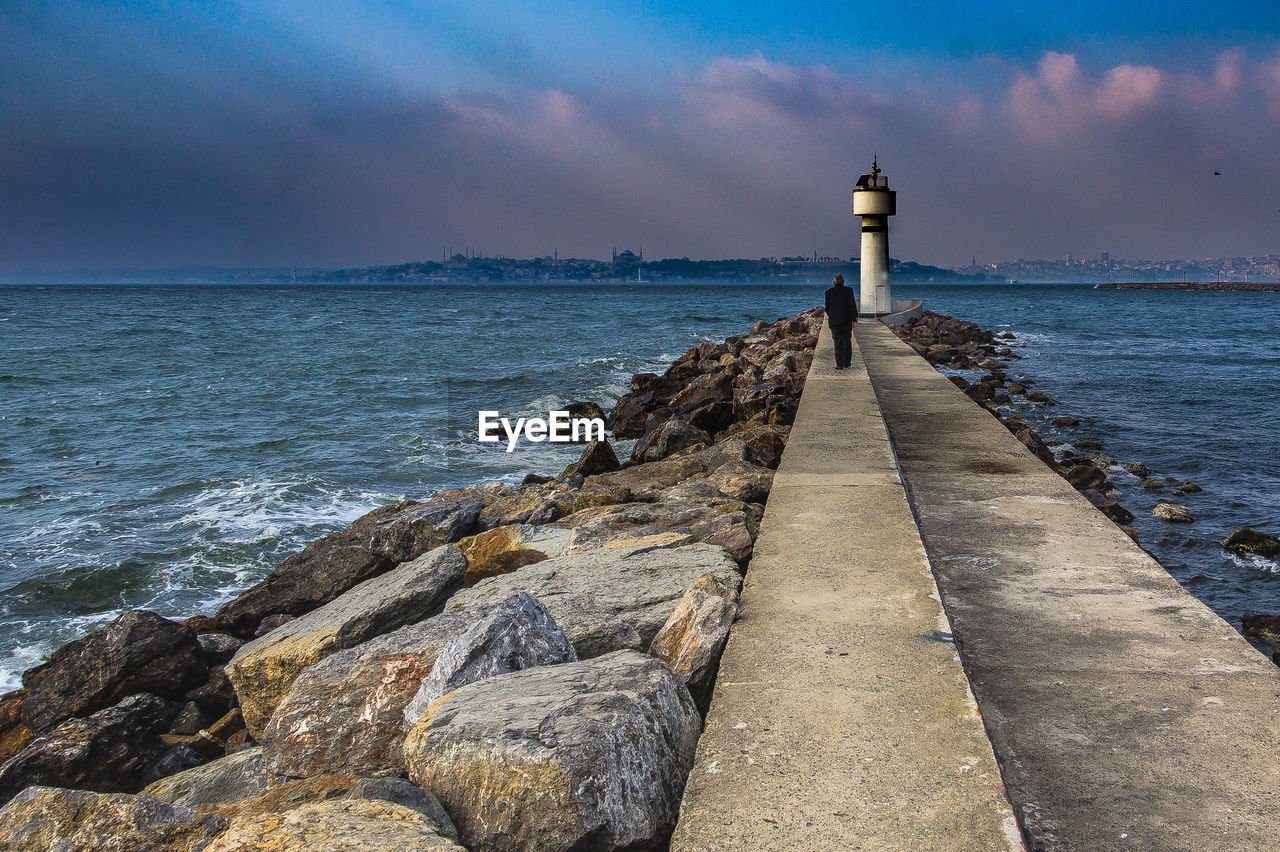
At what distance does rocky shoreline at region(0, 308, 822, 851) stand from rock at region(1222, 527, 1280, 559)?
412 cm

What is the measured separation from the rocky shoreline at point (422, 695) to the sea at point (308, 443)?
1.80m

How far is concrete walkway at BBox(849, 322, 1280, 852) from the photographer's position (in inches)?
93.2

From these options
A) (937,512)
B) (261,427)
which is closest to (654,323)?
(261,427)

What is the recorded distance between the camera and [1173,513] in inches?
330

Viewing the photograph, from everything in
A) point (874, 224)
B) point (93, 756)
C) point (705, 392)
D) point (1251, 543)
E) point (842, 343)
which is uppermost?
point (874, 224)

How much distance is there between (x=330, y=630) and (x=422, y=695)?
58.7 inches

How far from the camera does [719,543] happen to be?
453cm

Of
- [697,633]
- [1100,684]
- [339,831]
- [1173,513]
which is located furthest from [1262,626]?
[339,831]

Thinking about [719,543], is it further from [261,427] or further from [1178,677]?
[261,427]

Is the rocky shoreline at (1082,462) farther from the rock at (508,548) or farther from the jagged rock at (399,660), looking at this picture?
the rock at (508,548)

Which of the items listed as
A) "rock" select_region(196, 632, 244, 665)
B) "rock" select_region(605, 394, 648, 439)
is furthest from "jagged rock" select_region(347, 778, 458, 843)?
"rock" select_region(605, 394, 648, 439)

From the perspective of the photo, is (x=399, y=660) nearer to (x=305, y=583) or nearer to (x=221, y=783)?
(x=221, y=783)

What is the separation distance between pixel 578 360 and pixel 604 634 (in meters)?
23.1

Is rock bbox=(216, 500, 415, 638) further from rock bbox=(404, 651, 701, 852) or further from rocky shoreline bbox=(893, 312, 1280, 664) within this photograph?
rocky shoreline bbox=(893, 312, 1280, 664)
